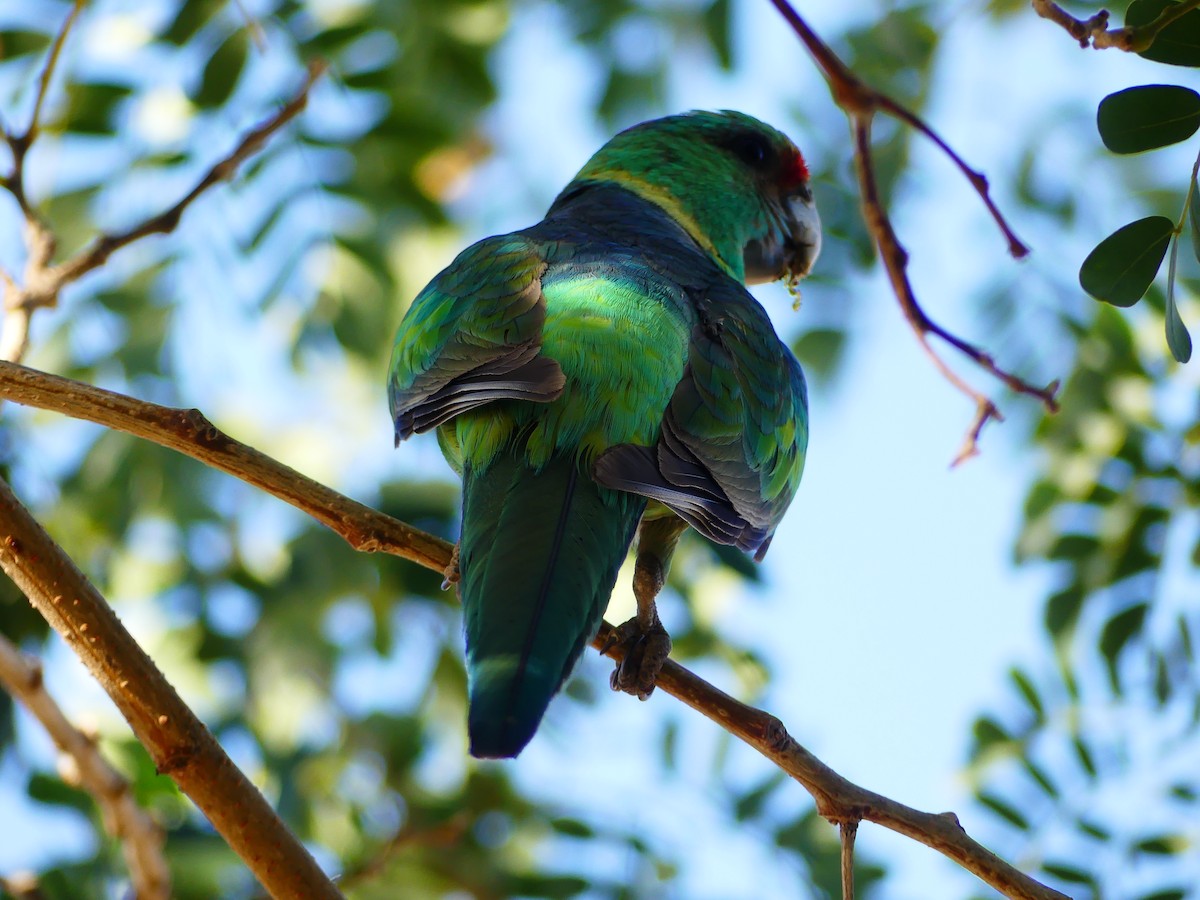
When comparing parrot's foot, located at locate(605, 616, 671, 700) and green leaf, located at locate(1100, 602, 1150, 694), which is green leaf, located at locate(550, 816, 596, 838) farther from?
green leaf, located at locate(1100, 602, 1150, 694)

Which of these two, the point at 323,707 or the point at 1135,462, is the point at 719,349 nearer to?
the point at 1135,462

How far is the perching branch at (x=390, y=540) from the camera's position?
2061 millimetres

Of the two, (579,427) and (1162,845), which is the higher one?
(1162,845)

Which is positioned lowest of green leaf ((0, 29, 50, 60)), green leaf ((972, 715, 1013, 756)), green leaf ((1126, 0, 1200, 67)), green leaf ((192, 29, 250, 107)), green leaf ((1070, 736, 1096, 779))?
green leaf ((1126, 0, 1200, 67))

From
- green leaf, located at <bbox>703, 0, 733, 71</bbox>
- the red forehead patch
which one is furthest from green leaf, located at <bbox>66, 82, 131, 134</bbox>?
the red forehead patch

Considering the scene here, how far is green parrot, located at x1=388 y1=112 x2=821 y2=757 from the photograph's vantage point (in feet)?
6.41

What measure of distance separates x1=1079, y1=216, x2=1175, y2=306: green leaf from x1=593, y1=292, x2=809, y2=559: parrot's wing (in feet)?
2.21

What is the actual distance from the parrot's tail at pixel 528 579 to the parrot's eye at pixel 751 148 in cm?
190

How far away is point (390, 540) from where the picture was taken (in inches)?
89.9

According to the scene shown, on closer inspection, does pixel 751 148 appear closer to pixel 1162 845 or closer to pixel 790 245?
pixel 790 245

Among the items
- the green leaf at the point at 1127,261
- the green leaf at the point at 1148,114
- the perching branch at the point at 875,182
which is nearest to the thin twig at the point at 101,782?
the perching branch at the point at 875,182

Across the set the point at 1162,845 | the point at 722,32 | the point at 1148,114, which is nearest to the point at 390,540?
the point at 1148,114

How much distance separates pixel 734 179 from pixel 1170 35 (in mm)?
2004

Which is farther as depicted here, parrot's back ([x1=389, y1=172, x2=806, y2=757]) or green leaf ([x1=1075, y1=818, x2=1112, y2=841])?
green leaf ([x1=1075, y1=818, x2=1112, y2=841])
